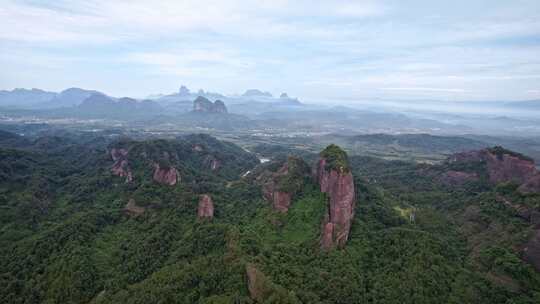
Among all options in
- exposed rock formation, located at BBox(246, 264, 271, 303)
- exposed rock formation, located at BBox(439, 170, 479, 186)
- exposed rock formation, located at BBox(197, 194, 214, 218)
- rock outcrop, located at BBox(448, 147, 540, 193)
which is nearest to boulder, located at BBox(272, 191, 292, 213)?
exposed rock formation, located at BBox(197, 194, 214, 218)

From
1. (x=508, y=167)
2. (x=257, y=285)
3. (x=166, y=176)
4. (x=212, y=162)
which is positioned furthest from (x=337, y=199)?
(x=212, y=162)

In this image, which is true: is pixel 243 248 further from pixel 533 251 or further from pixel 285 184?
pixel 533 251

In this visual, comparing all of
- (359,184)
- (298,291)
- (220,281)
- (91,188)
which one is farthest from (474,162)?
(91,188)

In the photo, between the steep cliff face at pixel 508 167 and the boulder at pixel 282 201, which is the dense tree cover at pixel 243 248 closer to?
the boulder at pixel 282 201

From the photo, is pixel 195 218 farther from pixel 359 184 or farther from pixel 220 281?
pixel 359 184

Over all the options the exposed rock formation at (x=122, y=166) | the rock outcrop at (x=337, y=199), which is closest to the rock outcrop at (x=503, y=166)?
the rock outcrop at (x=337, y=199)

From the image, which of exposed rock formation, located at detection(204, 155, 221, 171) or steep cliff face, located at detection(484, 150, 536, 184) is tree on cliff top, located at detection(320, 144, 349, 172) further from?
exposed rock formation, located at detection(204, 155, 221, 171)
